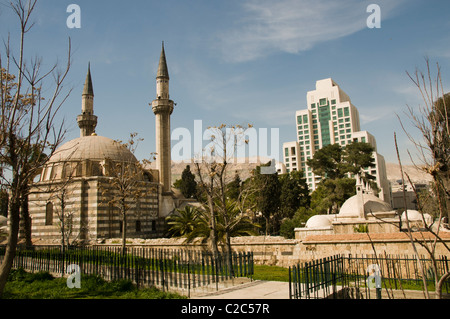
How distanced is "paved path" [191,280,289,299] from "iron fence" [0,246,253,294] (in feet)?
2.23

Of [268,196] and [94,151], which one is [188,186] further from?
[94,151]

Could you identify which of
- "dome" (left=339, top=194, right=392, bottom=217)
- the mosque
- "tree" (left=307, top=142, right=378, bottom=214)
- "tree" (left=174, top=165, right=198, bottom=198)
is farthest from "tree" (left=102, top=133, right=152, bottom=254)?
"tree" (left=307, top=142, right=378, bottom=214)

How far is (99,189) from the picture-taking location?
26359 millimetres

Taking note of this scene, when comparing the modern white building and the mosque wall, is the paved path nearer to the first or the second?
the mosque wall

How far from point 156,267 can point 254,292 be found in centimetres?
355

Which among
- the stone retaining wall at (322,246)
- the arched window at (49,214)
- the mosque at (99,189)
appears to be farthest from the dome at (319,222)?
the arched window at (49,214)

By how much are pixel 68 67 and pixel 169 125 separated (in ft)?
93.4

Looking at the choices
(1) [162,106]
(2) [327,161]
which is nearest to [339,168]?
(2) [327,161]

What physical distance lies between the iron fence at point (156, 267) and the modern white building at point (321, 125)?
8586 cm

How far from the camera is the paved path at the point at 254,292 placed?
28.3ft

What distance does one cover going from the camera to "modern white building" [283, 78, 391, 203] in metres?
96.6
